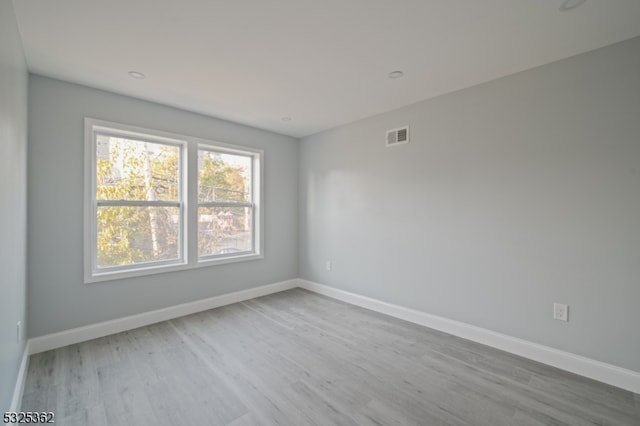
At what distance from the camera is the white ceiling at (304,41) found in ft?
5.85

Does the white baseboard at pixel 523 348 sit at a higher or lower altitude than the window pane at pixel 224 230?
lower

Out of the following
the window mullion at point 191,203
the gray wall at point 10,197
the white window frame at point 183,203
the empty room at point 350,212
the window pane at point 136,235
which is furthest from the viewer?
the window mullion at point 191,203

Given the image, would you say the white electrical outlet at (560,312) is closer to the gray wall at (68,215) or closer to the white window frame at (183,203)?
the white window frame at (183,203)

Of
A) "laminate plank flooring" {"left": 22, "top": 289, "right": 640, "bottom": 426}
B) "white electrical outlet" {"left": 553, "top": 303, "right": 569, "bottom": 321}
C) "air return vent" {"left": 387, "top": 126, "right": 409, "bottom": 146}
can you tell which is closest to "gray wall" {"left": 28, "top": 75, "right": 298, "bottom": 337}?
"laminate plank flooring" {"left": 22, "top": 289, "right": 640, "bottom": 426}

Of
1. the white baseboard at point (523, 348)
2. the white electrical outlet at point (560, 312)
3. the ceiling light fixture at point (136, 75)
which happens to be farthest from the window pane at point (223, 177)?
the white electrical outlet at point (560, 312)

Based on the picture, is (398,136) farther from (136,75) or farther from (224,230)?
(136,75)

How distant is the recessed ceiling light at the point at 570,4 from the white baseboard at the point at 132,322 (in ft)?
14.2

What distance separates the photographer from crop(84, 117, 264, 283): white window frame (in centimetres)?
287

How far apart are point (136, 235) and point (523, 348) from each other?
4173mm

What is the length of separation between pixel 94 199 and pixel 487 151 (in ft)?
13.4

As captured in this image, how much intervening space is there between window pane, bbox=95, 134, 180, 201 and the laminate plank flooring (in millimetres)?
1548

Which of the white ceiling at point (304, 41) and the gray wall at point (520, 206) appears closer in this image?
the white ceiling at point (304, 41)

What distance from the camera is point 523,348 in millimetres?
2521

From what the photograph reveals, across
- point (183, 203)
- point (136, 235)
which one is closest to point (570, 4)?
point (183, 203)
